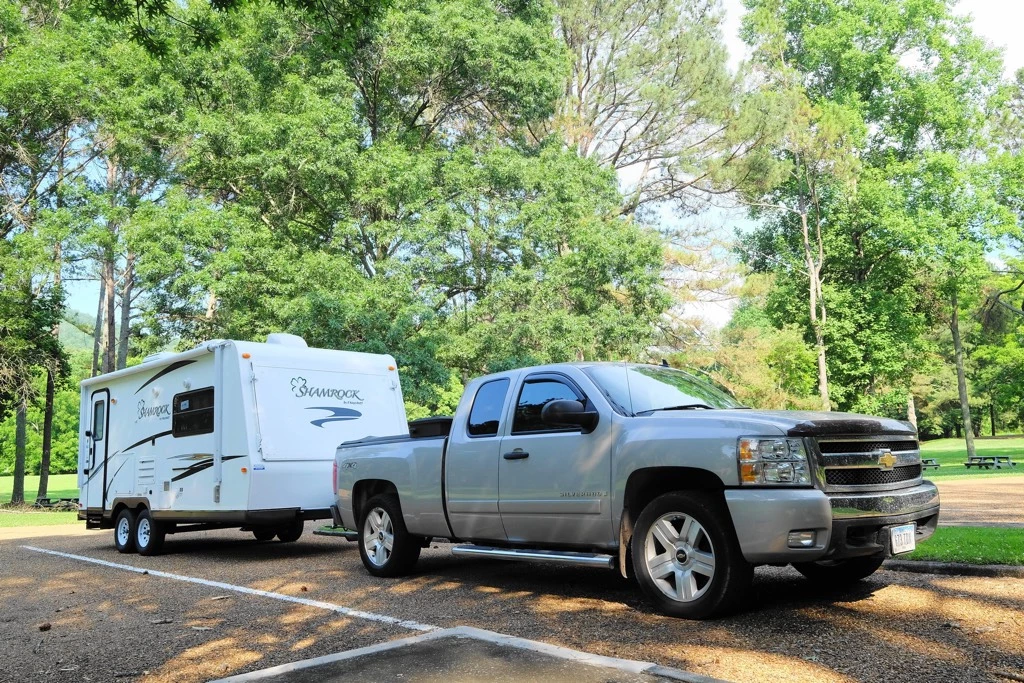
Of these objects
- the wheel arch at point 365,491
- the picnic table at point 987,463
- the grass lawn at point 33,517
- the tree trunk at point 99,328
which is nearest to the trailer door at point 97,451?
the grass lawn at point 33,517

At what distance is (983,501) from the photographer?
16422mm

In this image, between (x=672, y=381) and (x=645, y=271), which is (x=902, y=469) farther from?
(x=645, y=271)

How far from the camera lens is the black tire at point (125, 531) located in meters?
13.5

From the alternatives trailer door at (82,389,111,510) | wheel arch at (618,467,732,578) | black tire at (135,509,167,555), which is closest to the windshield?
wheel arch at (618,467,732,578)

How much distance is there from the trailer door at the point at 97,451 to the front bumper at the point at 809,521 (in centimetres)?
1159

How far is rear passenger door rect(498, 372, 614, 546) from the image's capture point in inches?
286

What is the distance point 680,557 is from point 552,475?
1.46m

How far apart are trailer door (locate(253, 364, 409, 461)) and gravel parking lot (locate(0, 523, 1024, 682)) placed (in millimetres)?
2146

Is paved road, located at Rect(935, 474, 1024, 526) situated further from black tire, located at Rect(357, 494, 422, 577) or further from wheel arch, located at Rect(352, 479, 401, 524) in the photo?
wheel arch, located at Rect(352, 479, 401, 524)

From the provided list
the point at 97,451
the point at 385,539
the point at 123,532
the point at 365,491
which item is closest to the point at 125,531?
the point at 123,532

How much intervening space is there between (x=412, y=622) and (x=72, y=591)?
4.67 m

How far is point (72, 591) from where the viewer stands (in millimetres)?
9398

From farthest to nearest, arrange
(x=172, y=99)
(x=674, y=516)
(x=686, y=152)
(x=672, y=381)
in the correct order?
(x=686, y=152) < (x=172, y=99) < (x=672, y=381) < (x=674, y=516)

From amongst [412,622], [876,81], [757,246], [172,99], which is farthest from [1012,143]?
[412,622]
